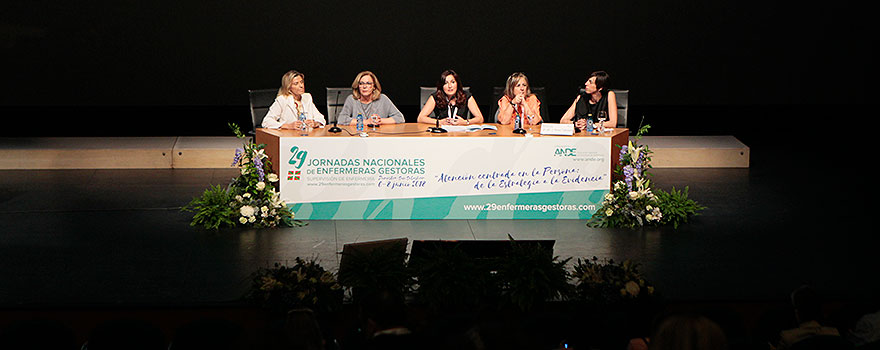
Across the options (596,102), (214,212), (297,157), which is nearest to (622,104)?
(596,102)

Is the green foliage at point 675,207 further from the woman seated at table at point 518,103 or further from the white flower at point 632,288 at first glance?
the white flower at point 632,288

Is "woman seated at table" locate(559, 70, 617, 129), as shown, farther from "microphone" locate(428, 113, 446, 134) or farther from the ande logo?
"microphone" locate(428, 113, 446, 134)

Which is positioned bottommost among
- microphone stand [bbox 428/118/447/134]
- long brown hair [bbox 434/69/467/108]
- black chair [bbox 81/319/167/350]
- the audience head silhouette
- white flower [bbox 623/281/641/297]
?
black chair [bbox 81/319/167/350]

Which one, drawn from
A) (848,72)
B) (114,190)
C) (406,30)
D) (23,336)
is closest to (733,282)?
(23,336)

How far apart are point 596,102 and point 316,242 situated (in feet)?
8.74

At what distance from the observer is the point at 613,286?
14.9 ft

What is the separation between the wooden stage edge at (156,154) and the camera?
8.87m

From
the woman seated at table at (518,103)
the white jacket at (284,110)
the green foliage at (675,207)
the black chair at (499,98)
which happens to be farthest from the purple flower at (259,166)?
the green foliage at (675,207)

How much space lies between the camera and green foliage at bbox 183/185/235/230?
6715 millimetres

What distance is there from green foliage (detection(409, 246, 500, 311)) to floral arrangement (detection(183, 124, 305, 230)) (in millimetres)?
2356

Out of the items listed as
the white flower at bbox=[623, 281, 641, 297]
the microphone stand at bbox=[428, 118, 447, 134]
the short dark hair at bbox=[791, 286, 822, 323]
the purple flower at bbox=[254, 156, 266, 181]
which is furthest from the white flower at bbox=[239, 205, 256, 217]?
the short dark hair at bbox=[791, 286, 822, 323]

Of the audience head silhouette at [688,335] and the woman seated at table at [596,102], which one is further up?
the woman seated at table at [596,102]

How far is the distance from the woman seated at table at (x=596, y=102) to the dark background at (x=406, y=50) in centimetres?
495

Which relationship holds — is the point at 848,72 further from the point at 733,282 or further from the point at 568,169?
the point at 733,282
